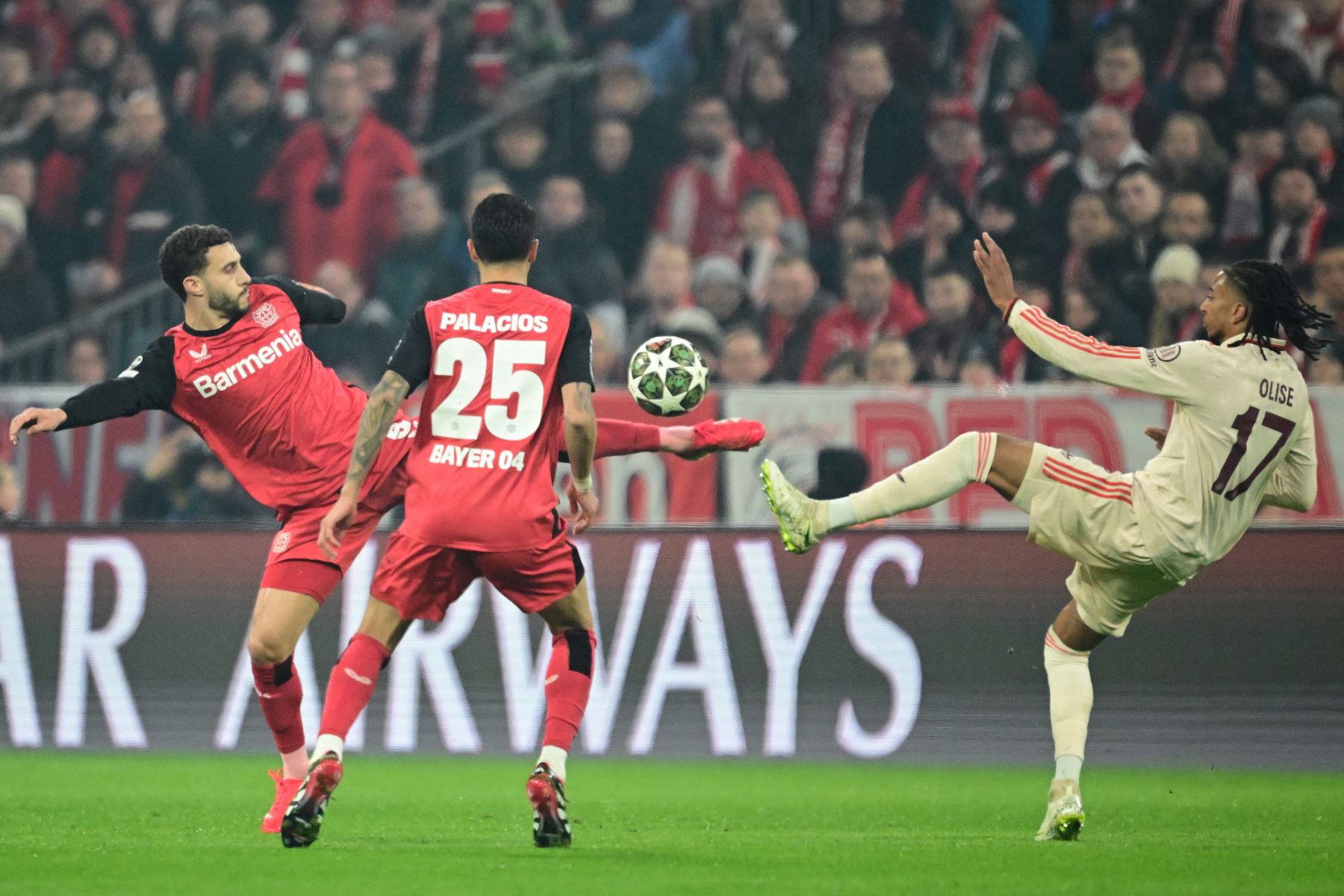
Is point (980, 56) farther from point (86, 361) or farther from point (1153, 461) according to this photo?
point (1153, 461)

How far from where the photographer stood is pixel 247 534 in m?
9.48

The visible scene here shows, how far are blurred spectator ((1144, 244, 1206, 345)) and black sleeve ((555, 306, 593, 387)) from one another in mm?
5918

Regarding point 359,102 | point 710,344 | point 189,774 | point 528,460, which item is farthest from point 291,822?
point 359,102

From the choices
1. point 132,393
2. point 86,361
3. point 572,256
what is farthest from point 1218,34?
point 132,393

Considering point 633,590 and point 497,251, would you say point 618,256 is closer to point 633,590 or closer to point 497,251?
point 633,590

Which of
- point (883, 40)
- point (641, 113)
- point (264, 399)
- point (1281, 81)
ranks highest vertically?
point (883, 40)

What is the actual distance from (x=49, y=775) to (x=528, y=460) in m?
3.92

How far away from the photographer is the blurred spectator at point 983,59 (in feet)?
41.1

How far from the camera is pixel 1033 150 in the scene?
11.9m

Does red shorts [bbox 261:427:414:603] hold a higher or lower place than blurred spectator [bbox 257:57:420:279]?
lower

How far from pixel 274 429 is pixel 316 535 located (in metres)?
0.42

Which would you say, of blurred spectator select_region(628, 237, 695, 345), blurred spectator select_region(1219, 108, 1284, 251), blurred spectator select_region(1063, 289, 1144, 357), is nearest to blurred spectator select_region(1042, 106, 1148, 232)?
blurred spectator select_region(1219, 108, 1284, 251)

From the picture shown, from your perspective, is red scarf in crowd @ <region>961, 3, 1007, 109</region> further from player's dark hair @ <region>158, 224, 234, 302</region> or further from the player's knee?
the player's knee

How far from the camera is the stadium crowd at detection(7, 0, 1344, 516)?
11320 millimetres
